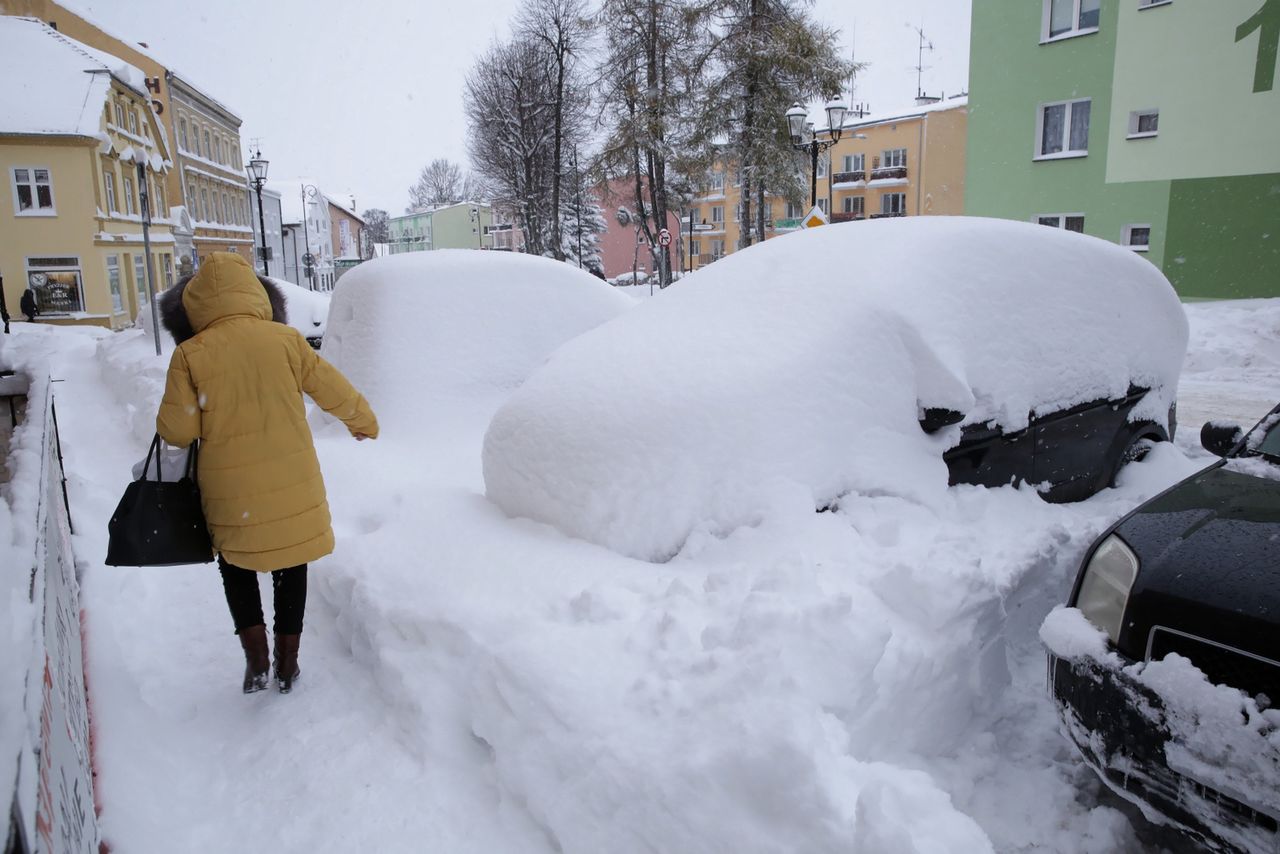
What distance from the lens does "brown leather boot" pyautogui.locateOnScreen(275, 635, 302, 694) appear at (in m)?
3.35

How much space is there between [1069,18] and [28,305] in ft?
97.6

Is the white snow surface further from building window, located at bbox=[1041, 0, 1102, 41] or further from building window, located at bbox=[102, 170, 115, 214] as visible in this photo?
building window, located at bbox=[102, 170, 115, 214]

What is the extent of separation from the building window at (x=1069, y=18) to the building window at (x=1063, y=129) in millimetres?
1531

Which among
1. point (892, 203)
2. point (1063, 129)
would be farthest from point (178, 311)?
point (892, 203)

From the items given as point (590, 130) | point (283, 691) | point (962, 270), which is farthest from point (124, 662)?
point (590, 130)

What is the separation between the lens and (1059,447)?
406cm

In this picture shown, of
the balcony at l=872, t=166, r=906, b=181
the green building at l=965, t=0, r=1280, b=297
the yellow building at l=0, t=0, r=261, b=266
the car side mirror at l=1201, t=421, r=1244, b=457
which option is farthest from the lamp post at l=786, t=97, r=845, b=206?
the balcony at l=872, t=166, r=906, b=181

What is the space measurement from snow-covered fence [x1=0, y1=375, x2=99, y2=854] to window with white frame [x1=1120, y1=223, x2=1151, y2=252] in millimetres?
20686

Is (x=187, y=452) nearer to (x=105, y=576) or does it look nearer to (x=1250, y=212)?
(x=105, y=576)

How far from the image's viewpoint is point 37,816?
1222mm

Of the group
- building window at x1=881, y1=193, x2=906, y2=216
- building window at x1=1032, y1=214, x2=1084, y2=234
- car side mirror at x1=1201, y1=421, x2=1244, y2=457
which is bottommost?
car side mirror at x1=1201, y1=421, x2=1244, y2=457

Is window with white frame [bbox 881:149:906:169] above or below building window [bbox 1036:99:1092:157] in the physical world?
above

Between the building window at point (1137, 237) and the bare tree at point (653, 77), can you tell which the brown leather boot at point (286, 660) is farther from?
the building window at point (1137, 237)

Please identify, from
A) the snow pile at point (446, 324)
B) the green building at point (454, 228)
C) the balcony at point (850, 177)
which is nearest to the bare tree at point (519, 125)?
the balcony at point (850, 177)
